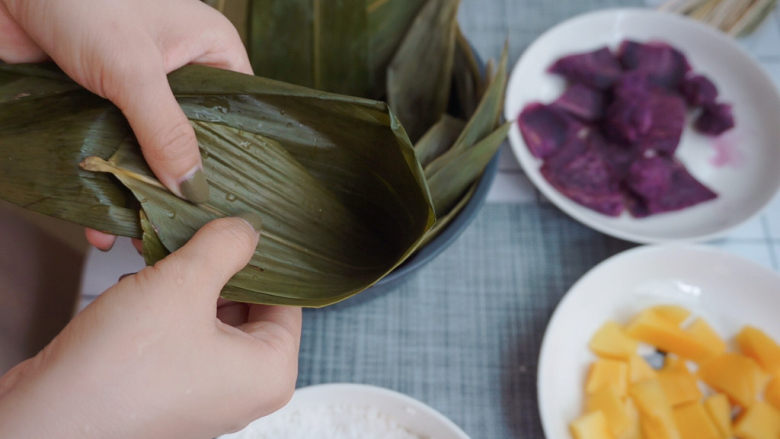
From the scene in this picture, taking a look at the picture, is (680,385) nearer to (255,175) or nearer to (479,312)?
(479,312)

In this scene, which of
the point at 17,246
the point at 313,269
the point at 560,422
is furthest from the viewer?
the point at 17,246

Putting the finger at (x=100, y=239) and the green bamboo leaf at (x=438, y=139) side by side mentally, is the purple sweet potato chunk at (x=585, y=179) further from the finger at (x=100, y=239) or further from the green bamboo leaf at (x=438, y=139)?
the finger at (x=100, y=239)

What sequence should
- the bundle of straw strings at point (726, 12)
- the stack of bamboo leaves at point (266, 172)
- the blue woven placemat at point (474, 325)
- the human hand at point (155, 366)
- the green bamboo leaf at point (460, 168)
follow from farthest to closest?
1. the bundle of straw strings at point (726, 12)
2. the blue woven placemat at point (474, 325)
3. the green bamboo leaf at point (460, 168)
4. the stack of bamboo leaves at point (266, 172)
5. the human hand at point (155, 366)

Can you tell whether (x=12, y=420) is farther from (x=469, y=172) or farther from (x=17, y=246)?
(x=17, y=246)

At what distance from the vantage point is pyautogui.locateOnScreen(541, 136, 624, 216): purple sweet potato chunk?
771 mm

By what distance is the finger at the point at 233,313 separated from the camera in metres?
0.59

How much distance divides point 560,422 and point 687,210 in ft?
1.11

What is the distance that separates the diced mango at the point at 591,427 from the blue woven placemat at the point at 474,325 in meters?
0.06

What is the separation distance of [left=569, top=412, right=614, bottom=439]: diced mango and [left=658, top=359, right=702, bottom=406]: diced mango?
0.08 metres

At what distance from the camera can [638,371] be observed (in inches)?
27.1

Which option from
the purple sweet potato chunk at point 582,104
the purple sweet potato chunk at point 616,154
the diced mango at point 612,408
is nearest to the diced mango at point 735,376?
the diced mango at point 612,408

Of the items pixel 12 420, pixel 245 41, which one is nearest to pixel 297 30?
pixel 245 41

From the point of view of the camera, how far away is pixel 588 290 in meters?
0.71

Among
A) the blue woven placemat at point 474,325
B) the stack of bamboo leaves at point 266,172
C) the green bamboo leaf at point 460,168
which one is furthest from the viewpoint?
the blue woven placemat at point 474,325
